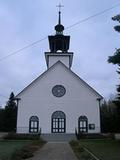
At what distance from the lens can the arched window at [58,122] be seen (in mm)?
46656

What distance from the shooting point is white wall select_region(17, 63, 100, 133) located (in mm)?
46625

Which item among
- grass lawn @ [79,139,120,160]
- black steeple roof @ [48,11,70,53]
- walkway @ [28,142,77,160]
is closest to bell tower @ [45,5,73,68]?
black steeple roof @ [48,11,70,53]

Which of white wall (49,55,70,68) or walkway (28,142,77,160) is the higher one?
white wall (49,55,70,68)

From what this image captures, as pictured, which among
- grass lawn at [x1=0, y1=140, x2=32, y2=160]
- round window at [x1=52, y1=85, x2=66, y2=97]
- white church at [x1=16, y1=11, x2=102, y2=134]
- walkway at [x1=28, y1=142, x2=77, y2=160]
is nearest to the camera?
grass lawn at [x1=0, y1=140, x2=32, y2=160]

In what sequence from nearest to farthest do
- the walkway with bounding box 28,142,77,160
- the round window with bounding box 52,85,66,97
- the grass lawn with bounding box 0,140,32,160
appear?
the grass lawn with bounding box 0,140,32,160 → the walkway with bounding box 28,142,77,160 → the round window with bounding box 52,85,66,97

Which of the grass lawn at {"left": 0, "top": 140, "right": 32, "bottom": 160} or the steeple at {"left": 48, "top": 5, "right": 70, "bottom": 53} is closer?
the grass lawn at {"left": 0, "top": 140, "right": 32, "bottom": 160}

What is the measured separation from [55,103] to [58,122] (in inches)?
103

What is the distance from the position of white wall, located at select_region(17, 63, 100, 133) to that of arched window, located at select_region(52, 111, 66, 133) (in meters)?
0.43

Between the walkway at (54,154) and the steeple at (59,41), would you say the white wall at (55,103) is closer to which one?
the steeple at (59,41)

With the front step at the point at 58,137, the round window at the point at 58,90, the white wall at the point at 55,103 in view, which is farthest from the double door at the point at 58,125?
the round window at the point at 58,90

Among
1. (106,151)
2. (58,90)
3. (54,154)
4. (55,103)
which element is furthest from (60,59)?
(54,154)

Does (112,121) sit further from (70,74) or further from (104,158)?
(104,158)

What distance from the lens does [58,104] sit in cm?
4750

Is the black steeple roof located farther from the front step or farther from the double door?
the front step
